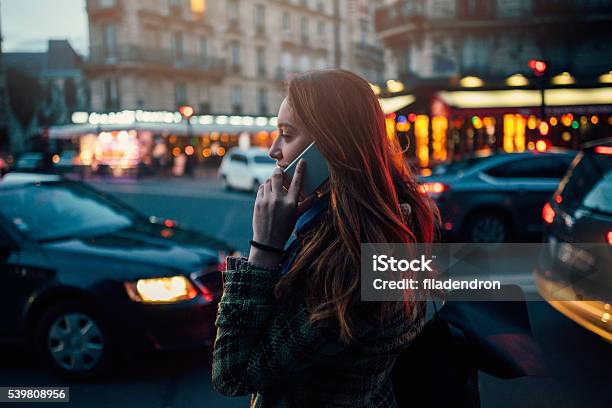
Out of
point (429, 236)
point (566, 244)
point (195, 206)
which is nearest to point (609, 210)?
point (566, 244)

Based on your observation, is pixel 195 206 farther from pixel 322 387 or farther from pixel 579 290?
pixel 322 387

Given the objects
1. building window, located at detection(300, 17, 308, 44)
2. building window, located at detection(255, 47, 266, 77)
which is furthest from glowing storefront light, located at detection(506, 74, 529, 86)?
building window, located at detection(300, 17, 308, 44)

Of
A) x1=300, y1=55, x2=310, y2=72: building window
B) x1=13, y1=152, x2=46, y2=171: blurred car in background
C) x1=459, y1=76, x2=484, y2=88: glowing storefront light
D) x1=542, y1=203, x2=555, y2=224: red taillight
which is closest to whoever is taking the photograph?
x1=542, y1=203, x2=555, y2=224: red taillight

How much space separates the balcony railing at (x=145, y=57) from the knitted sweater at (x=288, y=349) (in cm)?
4023

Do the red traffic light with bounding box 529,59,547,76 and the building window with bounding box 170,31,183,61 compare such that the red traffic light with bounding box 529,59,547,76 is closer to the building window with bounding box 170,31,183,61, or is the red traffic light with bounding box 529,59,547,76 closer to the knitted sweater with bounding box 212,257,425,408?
the knitted sweater with bounding box 212,257,425,408

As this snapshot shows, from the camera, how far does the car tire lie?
3951 millimetres

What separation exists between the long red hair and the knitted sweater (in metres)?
0.04

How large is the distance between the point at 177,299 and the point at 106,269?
541 millimetres

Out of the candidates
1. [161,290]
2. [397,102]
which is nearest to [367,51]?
[397,102]

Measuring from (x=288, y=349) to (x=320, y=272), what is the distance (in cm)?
19

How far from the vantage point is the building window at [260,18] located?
47.5 metres

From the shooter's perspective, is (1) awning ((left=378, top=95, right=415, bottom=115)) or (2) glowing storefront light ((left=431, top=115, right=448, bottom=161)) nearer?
(2) glowing storefront light ((left=431, top=115, right=448, bottom=161))

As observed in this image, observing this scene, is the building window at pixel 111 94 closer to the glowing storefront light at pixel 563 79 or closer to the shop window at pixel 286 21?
the shop window at pixel 286 21

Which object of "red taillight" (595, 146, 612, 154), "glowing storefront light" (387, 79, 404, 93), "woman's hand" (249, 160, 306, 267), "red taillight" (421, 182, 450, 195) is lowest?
"red taillight" (421, 182, 450, 195)
